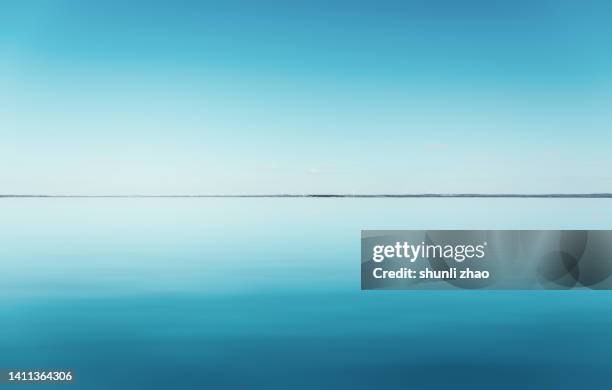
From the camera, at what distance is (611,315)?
6.82 metres

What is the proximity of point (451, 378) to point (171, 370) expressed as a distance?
288 centimetres

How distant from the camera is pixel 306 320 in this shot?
6812 millimetres

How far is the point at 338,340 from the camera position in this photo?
6.55m

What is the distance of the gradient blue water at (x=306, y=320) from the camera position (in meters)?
6.17

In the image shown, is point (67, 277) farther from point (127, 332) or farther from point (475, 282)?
point (475, 282)

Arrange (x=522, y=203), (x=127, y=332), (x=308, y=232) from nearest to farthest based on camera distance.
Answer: (x=127, y=332), (x=522, y=203), (x=308, y=232)

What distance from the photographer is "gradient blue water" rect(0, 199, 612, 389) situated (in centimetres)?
617

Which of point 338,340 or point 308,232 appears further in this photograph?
point 308,232

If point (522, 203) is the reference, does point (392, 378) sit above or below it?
below

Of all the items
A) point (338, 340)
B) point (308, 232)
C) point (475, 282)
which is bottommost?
point (338, 340)

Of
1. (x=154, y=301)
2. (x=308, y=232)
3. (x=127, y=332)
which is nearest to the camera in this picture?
(x=127, y=332)

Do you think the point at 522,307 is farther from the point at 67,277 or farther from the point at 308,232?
the point at 67,277

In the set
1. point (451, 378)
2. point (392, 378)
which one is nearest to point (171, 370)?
point (392, 378)

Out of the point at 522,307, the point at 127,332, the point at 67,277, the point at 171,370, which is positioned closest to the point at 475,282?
the point at 522,307
